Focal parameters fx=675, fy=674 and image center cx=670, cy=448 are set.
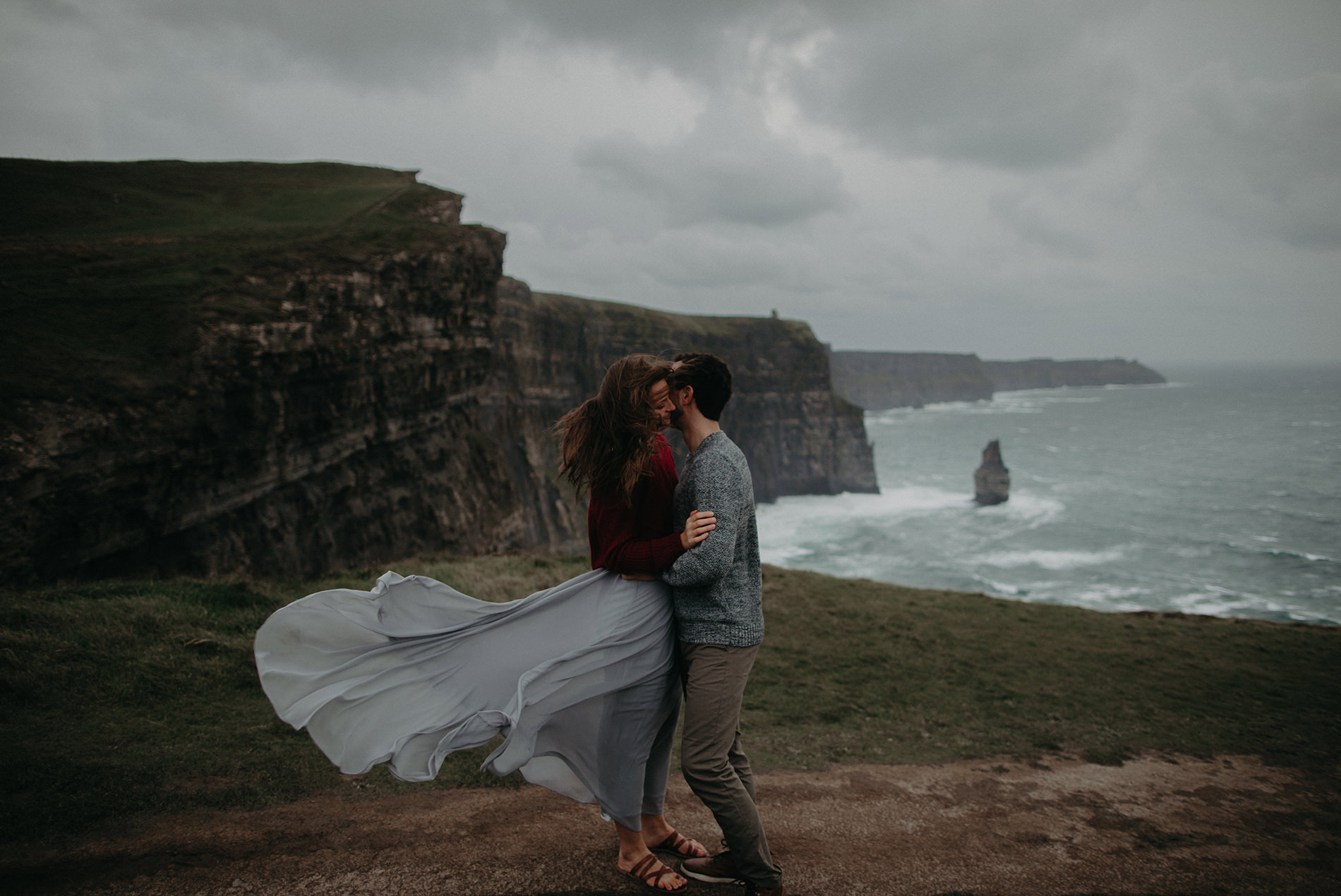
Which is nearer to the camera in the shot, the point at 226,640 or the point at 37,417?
the point at 226,640

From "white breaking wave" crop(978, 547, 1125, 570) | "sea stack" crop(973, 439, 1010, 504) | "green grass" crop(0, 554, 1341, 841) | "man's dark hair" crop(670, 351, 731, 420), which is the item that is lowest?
"white breaking wave" crop(978, 547, 1125, 570)

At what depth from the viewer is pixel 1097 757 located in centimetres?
746

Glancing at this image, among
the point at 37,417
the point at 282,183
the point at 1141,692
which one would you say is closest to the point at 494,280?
the point at 282,183

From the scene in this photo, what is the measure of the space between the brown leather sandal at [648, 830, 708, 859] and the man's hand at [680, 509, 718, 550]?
202 centimetres

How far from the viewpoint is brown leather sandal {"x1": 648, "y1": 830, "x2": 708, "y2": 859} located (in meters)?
4.17

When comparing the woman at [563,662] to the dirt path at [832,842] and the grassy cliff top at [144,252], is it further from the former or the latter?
the grassy cliff top at [144,252]

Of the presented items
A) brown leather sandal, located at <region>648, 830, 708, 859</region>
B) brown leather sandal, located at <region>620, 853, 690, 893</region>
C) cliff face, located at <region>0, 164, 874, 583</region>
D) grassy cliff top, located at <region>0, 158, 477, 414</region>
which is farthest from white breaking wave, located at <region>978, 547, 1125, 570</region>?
brown leather sandal, located at <region>620, 853, 690, 893</region>

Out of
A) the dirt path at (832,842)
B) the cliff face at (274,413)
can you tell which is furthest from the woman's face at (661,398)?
the dirt path at (832,842)

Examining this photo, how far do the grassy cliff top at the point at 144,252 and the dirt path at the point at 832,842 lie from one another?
39.8ft

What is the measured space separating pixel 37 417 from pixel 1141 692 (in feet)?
61.4

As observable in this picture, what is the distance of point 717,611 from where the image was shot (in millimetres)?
3719

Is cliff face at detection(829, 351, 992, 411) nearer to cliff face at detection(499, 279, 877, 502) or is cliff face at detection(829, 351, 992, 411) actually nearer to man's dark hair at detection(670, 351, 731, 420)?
cliff face at detection(499, 279, 877, 502)

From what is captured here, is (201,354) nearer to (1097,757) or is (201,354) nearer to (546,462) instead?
(1097,757)

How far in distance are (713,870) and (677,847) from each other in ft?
0.98
